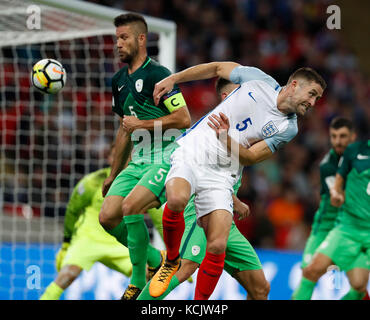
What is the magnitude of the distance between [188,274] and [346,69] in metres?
10.8

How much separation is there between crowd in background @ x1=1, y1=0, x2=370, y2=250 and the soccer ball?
6.57 metres

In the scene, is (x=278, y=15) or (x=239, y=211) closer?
(x=239, y=211)

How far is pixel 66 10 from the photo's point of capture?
23.5 feet

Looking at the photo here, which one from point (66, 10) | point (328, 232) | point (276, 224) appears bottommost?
point (276, 224)

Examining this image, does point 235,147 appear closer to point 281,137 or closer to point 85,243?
point 281,137

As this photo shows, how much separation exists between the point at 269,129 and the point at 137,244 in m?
1.35

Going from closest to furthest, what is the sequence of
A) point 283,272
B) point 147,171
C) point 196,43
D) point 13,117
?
point 147,171, point 283,272, point 13,117, point 196,43

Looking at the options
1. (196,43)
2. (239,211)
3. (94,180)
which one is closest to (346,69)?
(196,43)

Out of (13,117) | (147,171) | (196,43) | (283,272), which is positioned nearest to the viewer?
(147,171)

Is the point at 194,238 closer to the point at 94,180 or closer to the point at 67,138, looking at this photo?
the point at 94,180

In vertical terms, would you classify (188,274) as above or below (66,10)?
below

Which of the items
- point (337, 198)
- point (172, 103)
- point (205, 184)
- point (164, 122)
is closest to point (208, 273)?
point (205, 184)

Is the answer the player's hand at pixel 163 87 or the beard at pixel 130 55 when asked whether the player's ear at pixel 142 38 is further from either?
the player's hand at pixel 163 87

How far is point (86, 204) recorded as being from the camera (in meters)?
7.48
